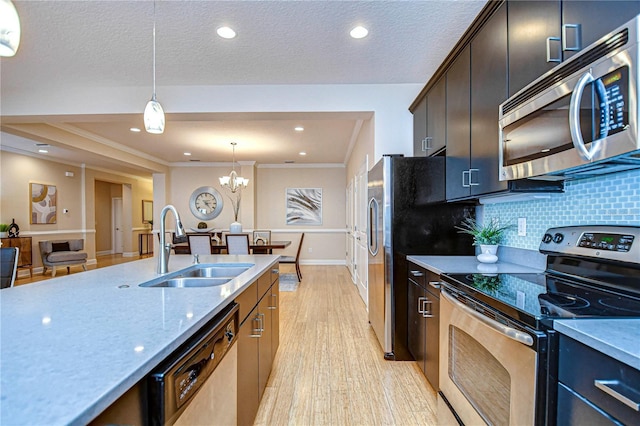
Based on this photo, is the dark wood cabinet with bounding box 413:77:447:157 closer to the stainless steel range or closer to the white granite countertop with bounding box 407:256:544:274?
the white granite countertop with bounding box 407:256:544:274

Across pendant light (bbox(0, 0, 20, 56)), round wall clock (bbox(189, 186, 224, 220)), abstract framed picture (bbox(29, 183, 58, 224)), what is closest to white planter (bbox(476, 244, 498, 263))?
pendant light (bbox(0, 0, 20, 56))

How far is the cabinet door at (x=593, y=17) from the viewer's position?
998mm

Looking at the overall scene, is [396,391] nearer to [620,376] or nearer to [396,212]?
[396,212]

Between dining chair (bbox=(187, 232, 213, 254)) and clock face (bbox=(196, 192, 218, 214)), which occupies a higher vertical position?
clock face (bbox=(196, 192, 218, 214))

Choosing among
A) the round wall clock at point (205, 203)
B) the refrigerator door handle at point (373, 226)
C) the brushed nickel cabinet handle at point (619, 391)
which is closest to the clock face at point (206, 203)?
the round wall clock at point (205, 203)

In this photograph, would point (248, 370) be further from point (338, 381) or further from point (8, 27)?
point (8, 27)

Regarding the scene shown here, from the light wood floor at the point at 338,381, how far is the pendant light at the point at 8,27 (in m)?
2.20

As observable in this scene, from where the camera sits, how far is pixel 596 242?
1381mm

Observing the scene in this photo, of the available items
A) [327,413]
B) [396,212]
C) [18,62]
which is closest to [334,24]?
[396,212]

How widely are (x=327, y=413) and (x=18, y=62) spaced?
13.0 feet

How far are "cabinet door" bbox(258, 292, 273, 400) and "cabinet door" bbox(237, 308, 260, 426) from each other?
9 centimetres

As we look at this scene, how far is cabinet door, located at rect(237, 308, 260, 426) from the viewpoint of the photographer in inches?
54.8

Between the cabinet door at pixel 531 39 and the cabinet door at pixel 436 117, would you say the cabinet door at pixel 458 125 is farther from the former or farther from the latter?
the cabinet door at pixel 531 39

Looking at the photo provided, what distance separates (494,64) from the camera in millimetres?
1693
